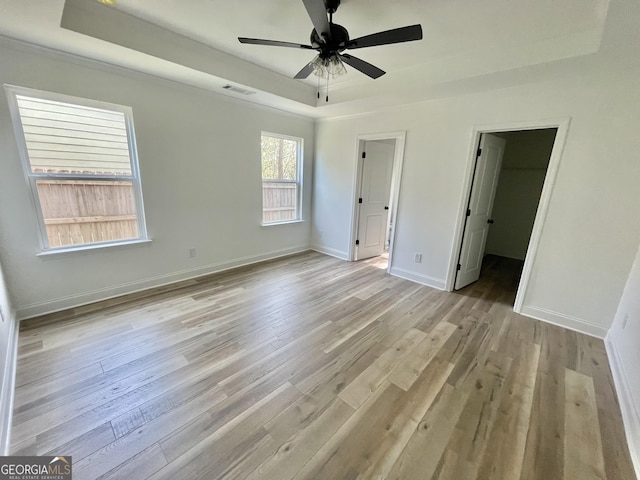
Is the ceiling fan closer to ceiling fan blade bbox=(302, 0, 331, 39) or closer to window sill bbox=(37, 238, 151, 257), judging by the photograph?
ceiling fan blade bbox=(302, 0, 331, 39)

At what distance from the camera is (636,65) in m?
2.11

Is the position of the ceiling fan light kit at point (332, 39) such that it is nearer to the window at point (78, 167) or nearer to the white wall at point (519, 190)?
the window at point (78, 167)

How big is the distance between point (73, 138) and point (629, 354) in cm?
519

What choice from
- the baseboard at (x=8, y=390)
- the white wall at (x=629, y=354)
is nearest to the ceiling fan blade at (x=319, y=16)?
the baseboard at (x=8, y=390)

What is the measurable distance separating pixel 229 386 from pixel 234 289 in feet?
5.45

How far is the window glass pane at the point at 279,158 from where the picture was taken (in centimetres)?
430

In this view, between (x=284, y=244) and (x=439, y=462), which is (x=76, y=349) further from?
(x=284, y=244)

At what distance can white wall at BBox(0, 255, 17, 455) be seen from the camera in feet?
4.57

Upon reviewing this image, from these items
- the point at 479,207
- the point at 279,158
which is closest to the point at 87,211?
the point at 279,158

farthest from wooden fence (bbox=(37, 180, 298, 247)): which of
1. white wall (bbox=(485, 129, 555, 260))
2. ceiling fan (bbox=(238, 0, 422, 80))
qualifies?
white wall (bbox=(485, 129, 555, 260))

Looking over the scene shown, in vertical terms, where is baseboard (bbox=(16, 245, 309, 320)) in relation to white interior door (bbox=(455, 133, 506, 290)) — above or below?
below

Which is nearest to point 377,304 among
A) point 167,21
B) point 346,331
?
point 346,331

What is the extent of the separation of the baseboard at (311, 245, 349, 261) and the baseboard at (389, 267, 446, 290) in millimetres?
974

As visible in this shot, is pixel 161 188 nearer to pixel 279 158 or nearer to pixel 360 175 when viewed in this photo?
pixel 279 158
